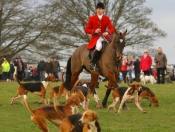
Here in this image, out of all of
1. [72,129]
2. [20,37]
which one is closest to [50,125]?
[72,129]

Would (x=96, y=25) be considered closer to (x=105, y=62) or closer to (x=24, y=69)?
(x=105, y=62)

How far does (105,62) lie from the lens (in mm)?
14516

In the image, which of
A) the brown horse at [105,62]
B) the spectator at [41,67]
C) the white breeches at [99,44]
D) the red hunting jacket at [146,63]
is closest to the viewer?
the brown horse at [105,62]

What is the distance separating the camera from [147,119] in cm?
1258

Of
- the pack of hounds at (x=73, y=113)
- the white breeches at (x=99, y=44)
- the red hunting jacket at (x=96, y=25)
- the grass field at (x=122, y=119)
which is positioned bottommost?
the grass field at (x=122, y=119)

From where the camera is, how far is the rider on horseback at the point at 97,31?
14.8m

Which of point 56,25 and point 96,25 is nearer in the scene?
point 96,25

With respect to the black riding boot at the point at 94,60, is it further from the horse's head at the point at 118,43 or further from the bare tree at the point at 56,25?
the bare tree at the point at 56,25

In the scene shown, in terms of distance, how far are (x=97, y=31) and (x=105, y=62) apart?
0.84 meters

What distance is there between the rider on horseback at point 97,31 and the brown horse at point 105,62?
0.17 metres

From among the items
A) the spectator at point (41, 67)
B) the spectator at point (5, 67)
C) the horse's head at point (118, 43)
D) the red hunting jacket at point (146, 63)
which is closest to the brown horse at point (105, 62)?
the horse's head at point (118, 43)

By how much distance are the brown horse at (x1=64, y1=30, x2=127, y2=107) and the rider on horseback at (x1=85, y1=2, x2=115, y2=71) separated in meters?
0.17

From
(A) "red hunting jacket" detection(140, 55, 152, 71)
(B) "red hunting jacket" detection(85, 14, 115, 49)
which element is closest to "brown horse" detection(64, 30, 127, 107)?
(B) "red hunting jacket" detection(85, 14, 115, 49)

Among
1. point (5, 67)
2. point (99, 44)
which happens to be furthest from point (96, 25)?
point (5, 67)
